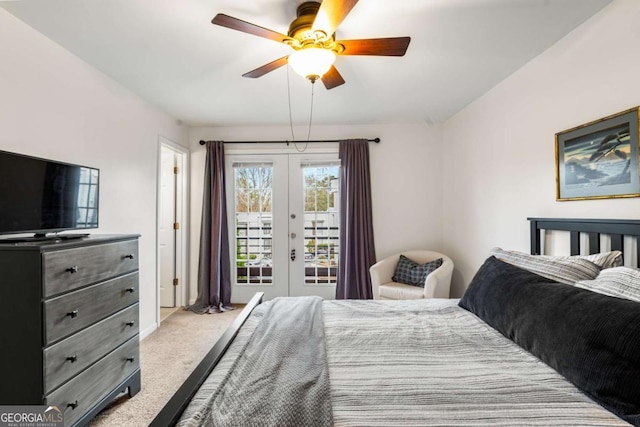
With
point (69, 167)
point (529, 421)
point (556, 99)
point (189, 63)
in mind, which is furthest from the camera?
point (189, 63)

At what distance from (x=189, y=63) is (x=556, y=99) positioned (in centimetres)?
272

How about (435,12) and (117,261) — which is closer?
(435,12)

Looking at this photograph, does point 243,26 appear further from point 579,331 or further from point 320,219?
point 320,219

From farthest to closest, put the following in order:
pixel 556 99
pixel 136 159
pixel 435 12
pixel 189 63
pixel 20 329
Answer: pixel 136 159
pixel 189 63
pixel 556 99
pixel 435 12
pixel 20 329

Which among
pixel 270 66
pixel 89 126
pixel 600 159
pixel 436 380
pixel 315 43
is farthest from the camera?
pixel 89 126

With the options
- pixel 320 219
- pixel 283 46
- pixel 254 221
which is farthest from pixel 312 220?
pixel 283 46

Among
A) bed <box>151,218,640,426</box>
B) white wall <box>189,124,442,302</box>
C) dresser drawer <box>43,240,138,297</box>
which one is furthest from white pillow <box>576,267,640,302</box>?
white wall <box>189,124,442,302</box>

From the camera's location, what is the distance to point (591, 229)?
75.0 inches

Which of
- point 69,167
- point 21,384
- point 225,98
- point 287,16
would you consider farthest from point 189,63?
point 21,384

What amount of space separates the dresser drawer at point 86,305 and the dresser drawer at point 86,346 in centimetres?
5

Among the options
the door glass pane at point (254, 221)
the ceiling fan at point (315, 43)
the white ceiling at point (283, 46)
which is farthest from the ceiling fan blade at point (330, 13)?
the door glass pane at point (254, 221)

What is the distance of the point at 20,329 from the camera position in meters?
Answer: 1.52

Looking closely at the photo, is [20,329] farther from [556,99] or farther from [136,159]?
[556,99]

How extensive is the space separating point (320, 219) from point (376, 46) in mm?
2662
